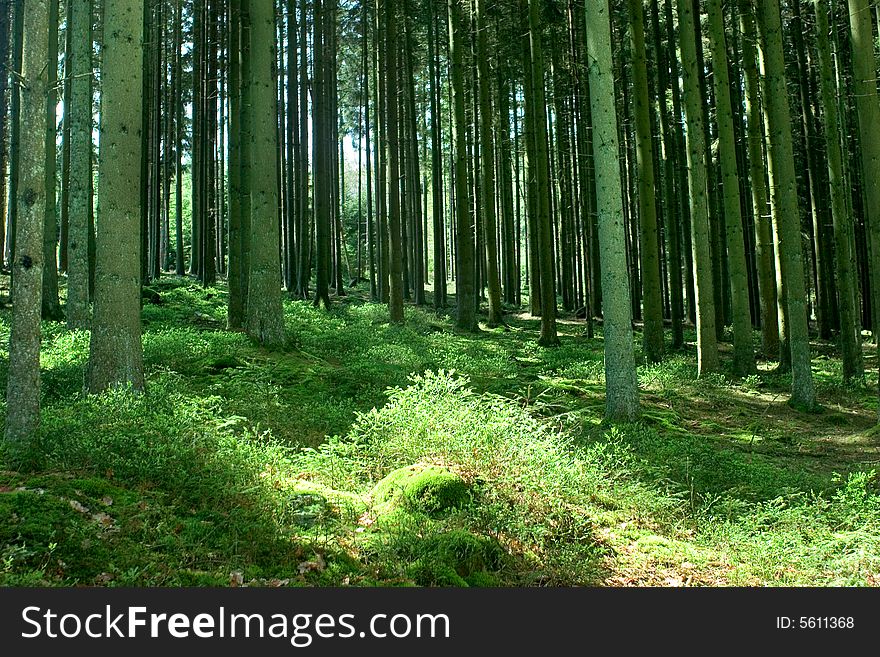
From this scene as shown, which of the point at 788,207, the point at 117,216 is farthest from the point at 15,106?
the point at 788,207

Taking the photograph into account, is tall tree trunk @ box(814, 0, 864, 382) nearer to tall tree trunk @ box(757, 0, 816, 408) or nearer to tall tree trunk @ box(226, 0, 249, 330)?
tall tree trunk @ box(757, 0, 816, 408)

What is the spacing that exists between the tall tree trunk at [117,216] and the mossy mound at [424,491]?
3356mm

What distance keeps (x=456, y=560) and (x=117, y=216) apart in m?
→ 5.23

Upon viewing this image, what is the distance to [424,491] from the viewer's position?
5.70m

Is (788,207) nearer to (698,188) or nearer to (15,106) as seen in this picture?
(698,188)

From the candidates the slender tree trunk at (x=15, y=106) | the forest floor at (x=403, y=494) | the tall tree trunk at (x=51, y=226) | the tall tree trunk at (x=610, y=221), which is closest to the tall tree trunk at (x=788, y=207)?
the forest floor at (x=403, y=494)

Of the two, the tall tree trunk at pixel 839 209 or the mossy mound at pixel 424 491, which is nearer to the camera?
the mossy mound at pixel 424 491

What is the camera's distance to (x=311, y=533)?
507 cm

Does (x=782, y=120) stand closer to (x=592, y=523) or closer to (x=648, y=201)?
(x=648, y=201)

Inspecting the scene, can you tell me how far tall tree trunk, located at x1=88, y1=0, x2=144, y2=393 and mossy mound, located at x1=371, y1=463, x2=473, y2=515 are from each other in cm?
336

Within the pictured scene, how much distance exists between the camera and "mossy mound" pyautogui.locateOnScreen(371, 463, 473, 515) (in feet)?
18.4

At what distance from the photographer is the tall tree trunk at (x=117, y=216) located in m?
7.24

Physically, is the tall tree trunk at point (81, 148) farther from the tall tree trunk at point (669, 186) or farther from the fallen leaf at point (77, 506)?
the tall tree trunk at point (669, 186)

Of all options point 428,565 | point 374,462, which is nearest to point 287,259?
point 374,462
